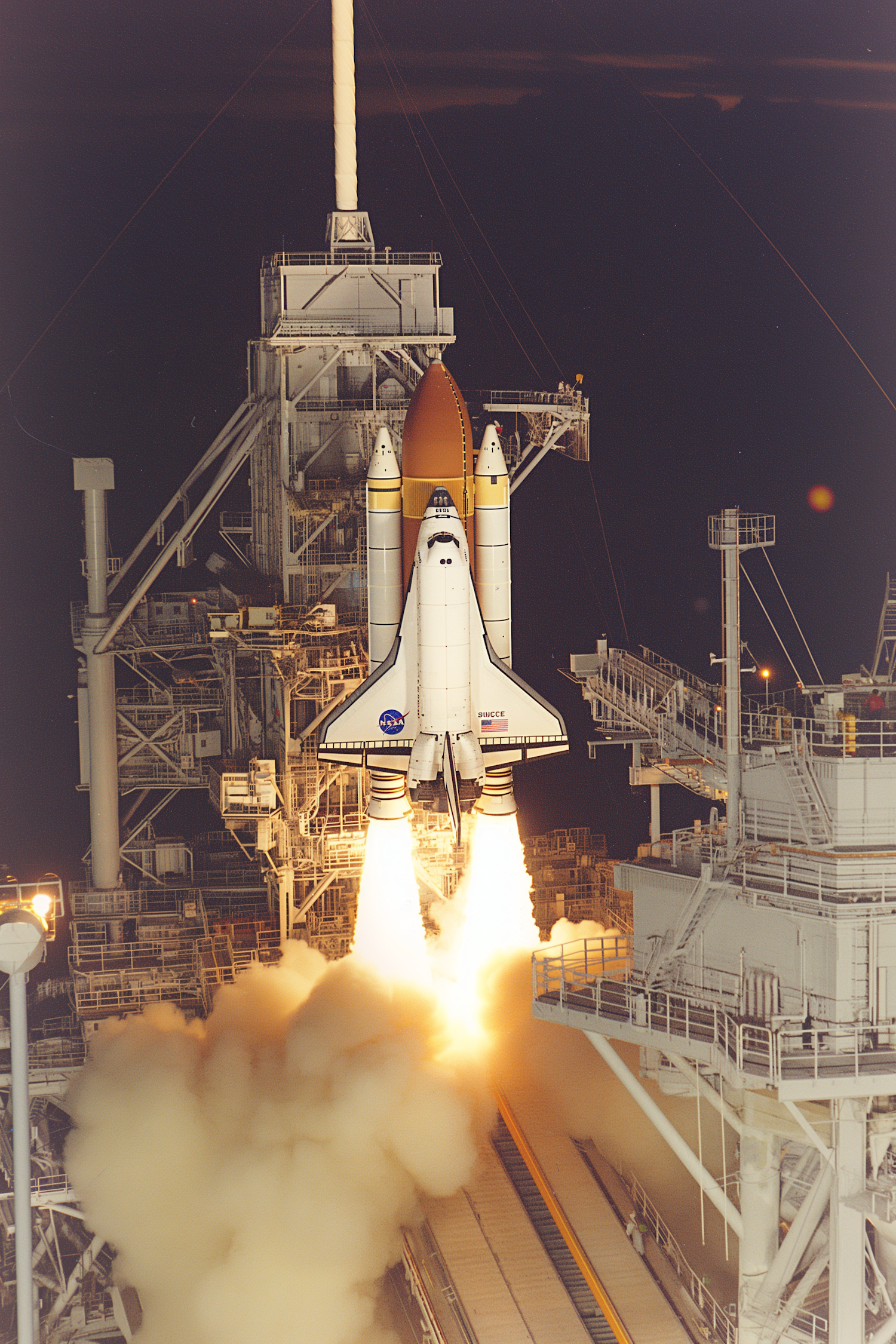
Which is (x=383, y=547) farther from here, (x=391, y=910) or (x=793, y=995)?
(x=793, y=995)

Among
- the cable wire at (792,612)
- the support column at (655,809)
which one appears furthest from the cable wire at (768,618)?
the support column at (655,809)

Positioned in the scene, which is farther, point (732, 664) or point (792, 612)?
point (792, 612)

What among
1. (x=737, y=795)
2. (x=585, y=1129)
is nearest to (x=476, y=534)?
(x=737, y=795)

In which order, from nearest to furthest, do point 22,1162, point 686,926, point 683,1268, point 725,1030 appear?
point 22,1162
point 725,1030
point 686,926
point 683,1268

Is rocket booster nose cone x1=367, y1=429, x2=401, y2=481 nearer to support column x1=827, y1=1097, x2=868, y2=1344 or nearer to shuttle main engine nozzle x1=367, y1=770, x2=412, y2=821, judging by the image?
shuttle main engine nozzle x1=367, y1=770, x2=412, y2=821

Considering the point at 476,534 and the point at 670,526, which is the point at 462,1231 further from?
the point at 670,526

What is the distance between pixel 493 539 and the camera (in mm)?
21375

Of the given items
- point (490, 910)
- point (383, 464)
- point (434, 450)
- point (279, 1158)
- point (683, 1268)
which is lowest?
→ point (683, 1268)

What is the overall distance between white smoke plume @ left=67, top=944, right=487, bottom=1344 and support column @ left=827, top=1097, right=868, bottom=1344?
4517 mm

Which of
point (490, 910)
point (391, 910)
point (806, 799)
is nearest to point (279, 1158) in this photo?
point (391, 910)

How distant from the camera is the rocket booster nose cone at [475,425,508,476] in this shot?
2128 cm

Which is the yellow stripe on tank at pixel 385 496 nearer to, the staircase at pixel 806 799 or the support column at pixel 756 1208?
the staircase at pixel 806 799

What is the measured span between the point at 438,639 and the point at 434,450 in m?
2.36

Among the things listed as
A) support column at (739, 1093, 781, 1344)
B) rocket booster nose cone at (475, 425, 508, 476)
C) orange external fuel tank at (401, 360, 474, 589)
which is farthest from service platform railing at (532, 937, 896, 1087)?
rocket booster nose cone at (475, 425, 508, 476)
